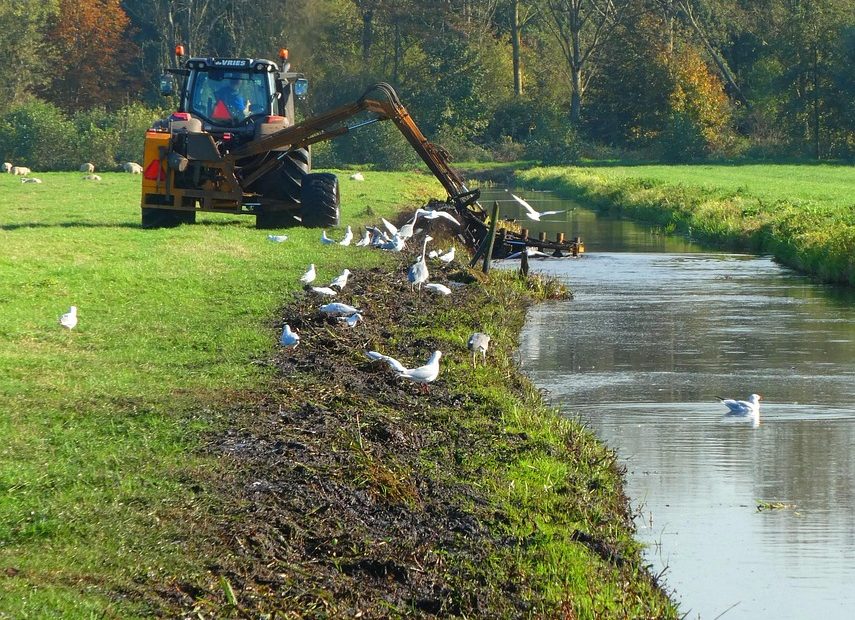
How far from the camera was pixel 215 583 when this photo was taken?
6.43 m

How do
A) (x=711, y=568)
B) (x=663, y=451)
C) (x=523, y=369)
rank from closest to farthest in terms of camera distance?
1. (x=711, y=568)
2. (x=663, y=451)
3. (x=523, y=369)

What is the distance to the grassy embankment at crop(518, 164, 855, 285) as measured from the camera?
24672mm

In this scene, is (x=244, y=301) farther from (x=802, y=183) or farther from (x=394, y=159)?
(x=394, y=159)

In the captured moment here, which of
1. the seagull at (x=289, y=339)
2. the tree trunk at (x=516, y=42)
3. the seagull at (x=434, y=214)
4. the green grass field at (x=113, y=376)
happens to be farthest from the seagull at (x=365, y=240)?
the tree trunk at (x=516, y=42)

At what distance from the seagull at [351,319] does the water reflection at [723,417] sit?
6.85 ft

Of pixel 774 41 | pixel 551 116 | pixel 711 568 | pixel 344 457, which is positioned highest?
pixel 774 41

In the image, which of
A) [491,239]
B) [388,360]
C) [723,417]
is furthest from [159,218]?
[723,417]

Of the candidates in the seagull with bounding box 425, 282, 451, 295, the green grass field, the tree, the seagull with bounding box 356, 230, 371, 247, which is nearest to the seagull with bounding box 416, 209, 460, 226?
the green grass field

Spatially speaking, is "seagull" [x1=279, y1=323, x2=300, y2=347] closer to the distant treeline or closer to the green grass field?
the green grass field

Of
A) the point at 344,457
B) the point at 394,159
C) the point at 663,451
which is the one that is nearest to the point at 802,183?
the point at 394,159

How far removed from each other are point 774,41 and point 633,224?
150ft

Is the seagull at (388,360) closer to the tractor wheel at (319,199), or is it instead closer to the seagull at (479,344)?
the seagull at (479,344)

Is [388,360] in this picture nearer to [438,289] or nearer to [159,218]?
[438,289]

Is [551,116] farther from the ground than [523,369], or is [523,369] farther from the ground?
[551,116]
